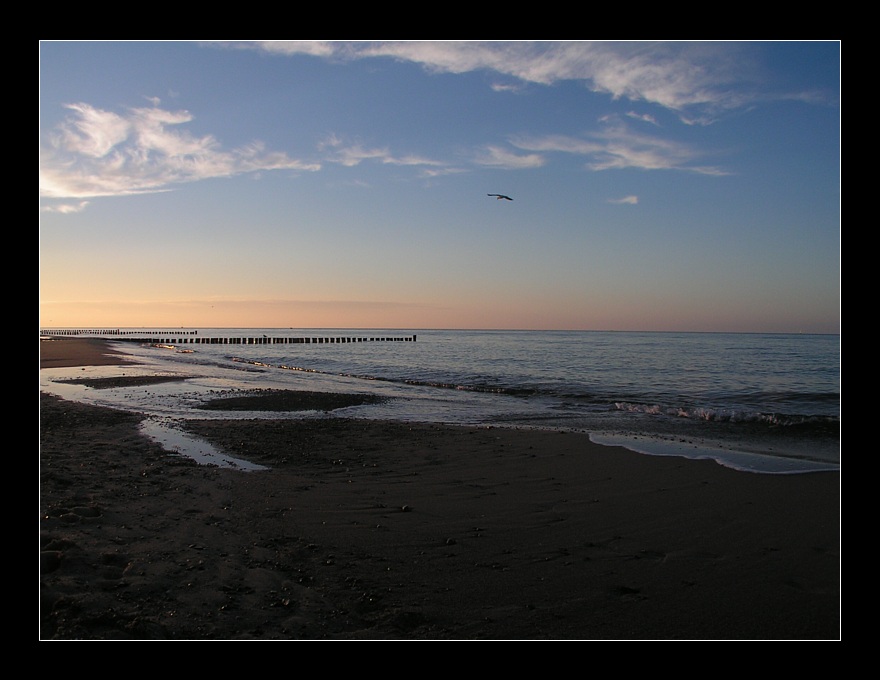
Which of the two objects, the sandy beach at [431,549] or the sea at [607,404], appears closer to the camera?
the sandy beach at [431,549]

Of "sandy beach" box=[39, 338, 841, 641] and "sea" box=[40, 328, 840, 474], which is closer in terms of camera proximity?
"sandy beach" box=[39, 338, 841, 641]

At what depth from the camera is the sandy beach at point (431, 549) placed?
14.0 feet

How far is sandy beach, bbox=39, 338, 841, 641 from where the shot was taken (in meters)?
4.27

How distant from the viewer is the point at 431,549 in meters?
5.82

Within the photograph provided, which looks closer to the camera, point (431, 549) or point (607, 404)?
point (431, 549)

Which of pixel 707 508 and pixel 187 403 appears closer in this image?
pixel 707 508
